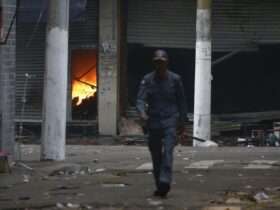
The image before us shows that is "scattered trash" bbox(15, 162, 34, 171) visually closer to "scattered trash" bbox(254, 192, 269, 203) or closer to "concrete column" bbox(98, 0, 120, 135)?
"scattered trash" bbox(254, 192, 269, 203)

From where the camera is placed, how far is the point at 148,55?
24578 millimetres

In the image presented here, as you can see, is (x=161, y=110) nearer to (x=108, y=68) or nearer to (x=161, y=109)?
(x=161, y=109)

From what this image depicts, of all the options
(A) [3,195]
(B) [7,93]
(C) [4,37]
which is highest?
(C) [4,37]

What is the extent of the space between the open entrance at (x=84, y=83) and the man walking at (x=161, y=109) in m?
14.5

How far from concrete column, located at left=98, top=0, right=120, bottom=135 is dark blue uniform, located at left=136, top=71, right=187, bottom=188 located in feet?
46.4

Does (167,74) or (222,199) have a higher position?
(167,74)

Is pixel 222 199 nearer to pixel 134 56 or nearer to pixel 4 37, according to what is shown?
pixel 4 37

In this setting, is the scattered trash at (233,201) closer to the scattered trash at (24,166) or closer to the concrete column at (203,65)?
the scattered trash at (24,166)

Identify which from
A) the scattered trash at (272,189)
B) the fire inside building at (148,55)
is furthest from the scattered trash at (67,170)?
the fire inside building at (148,55)

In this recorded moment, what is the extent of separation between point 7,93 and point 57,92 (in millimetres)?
1281

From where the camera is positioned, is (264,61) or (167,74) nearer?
(167,74)

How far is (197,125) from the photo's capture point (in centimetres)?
2188

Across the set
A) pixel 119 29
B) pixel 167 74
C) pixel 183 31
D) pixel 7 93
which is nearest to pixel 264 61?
pixel 183 31

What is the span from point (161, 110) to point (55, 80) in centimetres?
513
